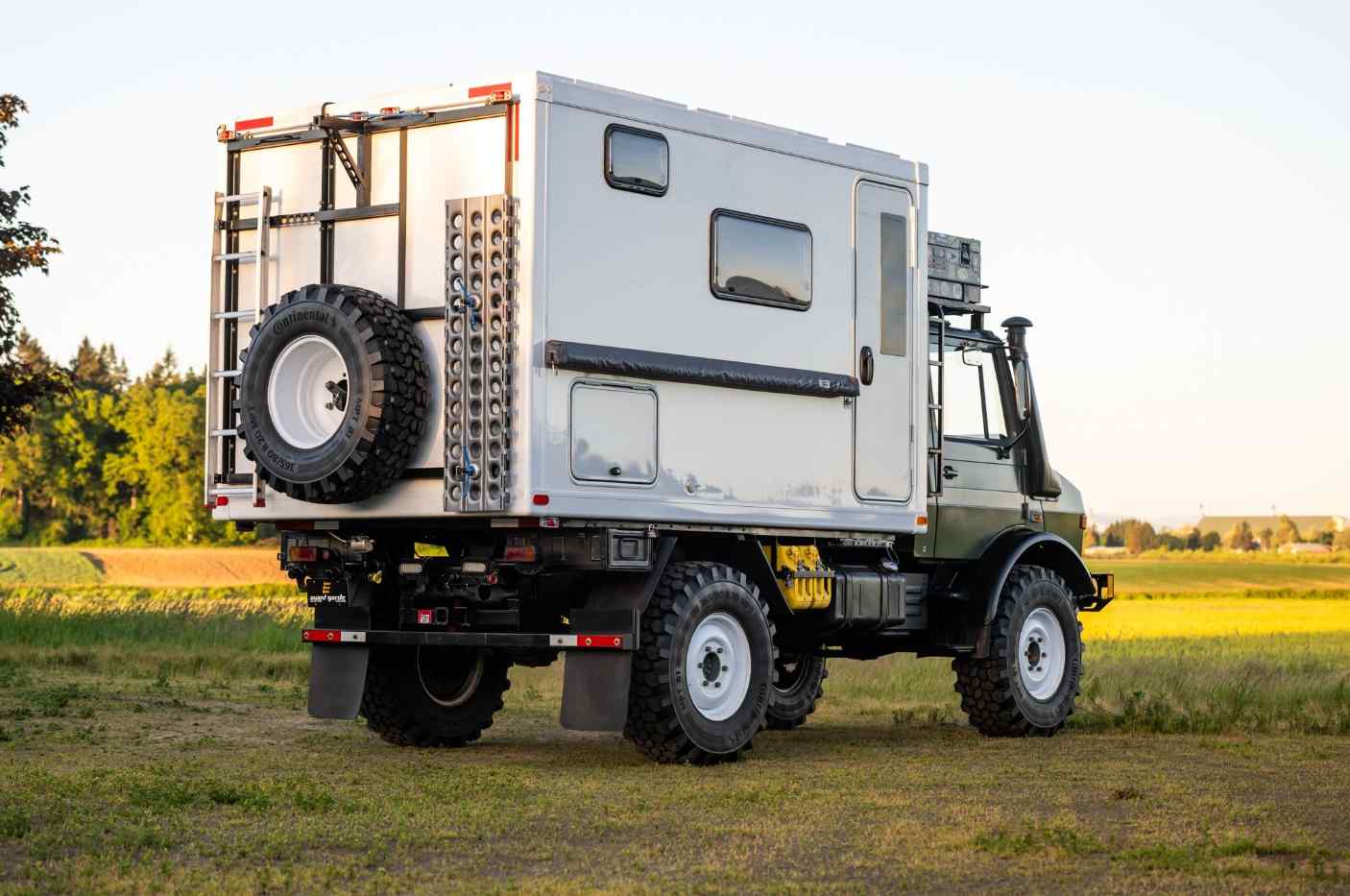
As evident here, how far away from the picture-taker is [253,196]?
493 inches

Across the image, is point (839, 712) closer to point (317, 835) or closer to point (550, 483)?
point (550, 483)

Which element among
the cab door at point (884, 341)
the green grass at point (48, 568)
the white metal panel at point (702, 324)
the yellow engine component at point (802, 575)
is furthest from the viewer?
the green grass at point (48, 568)

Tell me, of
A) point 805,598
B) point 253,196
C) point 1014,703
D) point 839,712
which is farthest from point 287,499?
point 839,712

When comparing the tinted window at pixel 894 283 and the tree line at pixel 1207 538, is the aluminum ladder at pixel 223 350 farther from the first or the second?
the tree line at pixel 1207 538

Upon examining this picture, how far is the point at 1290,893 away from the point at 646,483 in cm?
536

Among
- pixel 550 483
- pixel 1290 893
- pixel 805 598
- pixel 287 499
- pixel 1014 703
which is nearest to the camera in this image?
pixel 1290 893

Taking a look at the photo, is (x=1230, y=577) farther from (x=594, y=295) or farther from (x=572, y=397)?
(x=572, y=397)

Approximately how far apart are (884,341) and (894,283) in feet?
1.44

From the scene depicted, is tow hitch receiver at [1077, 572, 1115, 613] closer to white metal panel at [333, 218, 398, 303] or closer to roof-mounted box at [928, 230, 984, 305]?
roof-mounted box at [928, 230, 984, 305]

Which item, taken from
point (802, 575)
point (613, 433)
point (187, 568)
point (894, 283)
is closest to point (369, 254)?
point (613, 433)

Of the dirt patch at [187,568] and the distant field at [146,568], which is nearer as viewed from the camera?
the dirt patch at [187,568]

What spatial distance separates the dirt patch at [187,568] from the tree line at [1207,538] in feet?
253

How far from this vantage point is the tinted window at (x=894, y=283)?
13781 millimetres

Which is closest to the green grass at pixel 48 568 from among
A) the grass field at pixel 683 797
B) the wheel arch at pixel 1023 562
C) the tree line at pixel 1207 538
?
the grass field at pixel 683 797
